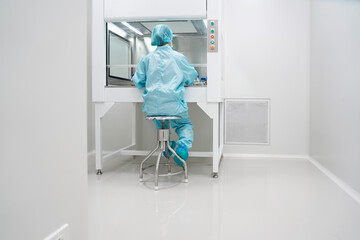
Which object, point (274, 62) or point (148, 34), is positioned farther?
point (274, 62)

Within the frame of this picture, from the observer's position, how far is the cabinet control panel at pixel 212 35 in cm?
285

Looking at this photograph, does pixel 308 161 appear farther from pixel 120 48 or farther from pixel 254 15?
pixel 120 48

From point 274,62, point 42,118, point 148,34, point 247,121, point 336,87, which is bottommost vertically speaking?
point 247,121

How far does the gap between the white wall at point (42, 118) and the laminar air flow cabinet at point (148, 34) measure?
5.88ft

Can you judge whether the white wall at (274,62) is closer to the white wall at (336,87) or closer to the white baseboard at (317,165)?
the white baseboard at (317,165)

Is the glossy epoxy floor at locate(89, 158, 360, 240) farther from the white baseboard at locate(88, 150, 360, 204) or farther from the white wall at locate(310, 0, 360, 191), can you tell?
the white wall at locate(310, 0, 360, 191)

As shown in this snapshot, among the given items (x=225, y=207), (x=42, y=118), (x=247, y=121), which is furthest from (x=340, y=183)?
(x=42, y=118)

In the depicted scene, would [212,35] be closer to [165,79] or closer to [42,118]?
[165,79]

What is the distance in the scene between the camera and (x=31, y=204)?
0.93 m

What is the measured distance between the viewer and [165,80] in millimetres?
2725

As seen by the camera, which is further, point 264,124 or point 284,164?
point 264,124

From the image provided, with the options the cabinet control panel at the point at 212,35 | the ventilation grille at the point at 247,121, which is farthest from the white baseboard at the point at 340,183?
the cabinet control panel at the point at 212,35

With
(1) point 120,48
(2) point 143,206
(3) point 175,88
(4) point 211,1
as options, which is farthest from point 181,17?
(2) point 143,206

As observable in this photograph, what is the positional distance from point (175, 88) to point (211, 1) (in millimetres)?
955
